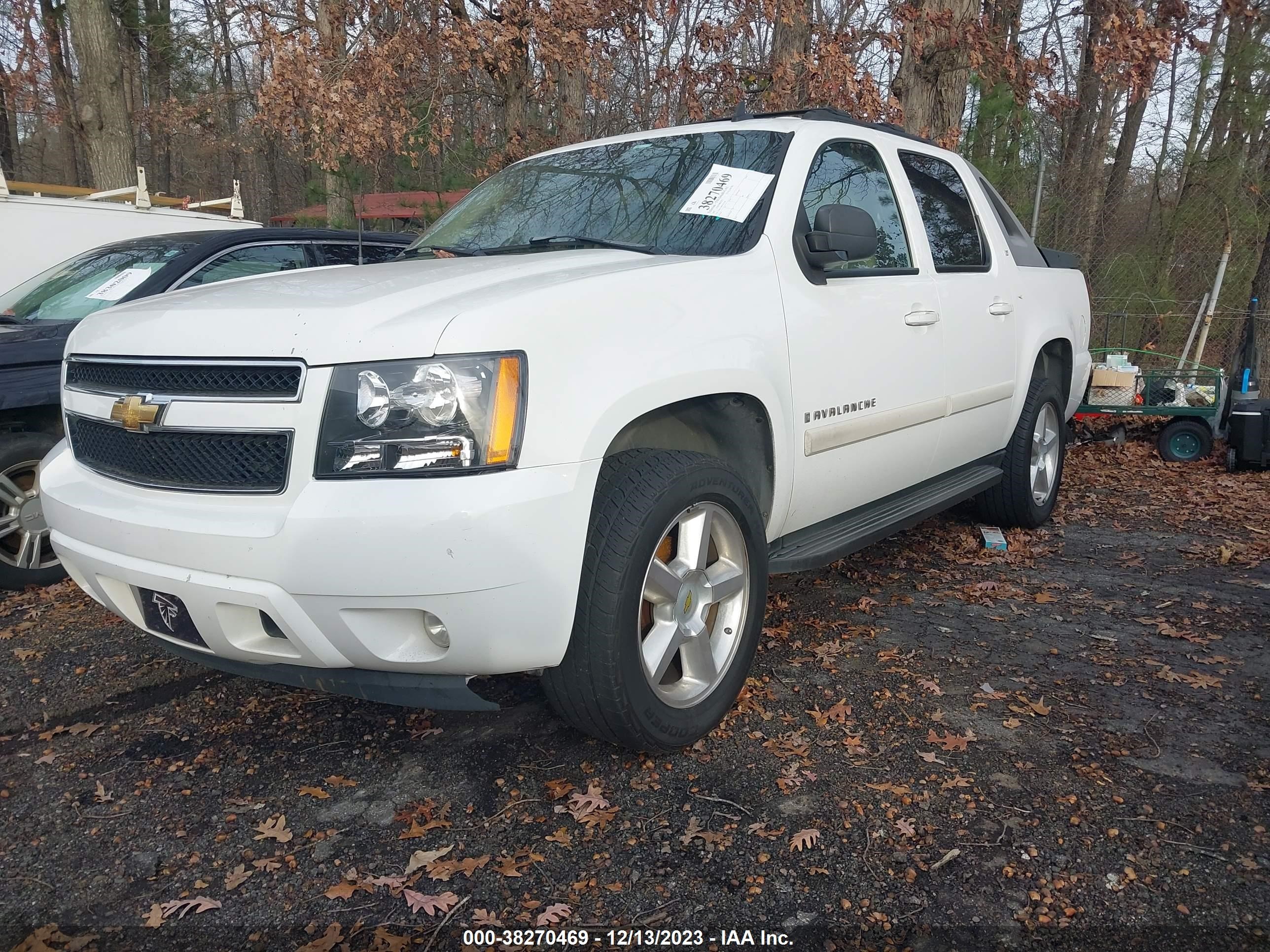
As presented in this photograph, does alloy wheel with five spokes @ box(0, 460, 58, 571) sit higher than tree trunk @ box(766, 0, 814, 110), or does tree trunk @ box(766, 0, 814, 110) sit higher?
tree trunk @ box(766, 0, 814, 110)

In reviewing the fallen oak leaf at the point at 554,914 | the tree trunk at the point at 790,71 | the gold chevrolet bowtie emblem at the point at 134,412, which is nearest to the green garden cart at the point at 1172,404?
the tree trunk at the point at 790,71

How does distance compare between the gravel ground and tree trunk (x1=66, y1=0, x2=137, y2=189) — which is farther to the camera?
tree trunk (x1=66, y1=0, x2=137, y2=189)

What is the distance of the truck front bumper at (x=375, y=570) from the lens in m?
2.14

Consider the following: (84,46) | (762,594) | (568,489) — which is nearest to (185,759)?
(568,489)

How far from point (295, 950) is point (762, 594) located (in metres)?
1.65

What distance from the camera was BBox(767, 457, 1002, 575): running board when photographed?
322cm

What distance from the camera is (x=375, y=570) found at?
7.06ft

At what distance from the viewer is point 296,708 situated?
3.18 m

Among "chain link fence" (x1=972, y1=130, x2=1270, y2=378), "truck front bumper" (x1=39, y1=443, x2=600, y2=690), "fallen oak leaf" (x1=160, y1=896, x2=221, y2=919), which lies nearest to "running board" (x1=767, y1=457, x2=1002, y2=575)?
"truck front bumper" (x1=39, y1=443, x2=600, y2=690)

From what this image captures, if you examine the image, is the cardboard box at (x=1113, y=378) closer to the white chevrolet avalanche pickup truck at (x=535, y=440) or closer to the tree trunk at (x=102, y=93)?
the white chevrolet avalanche pickup truck at (x=535, y=440)

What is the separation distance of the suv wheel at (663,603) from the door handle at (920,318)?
124 centimetres

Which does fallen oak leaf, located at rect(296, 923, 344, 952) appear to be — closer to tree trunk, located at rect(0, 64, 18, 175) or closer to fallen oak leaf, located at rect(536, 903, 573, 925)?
fallen oak leaf, located at rect(536, 903, 573, 925)

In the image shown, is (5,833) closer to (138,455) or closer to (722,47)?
(138,455)

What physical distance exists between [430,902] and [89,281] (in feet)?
14.3
